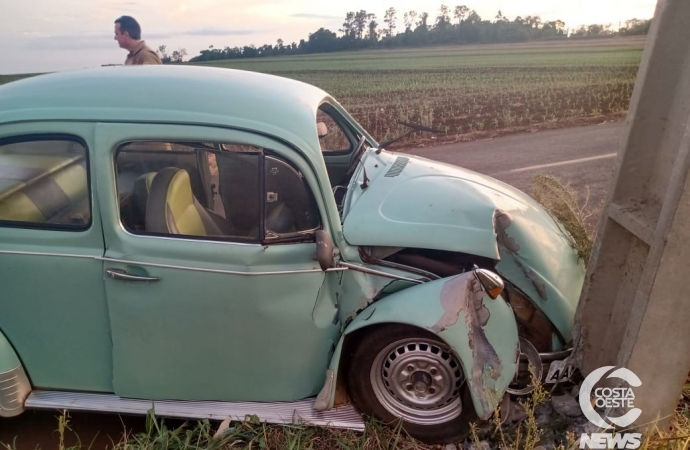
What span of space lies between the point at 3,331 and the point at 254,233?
1.52 metres

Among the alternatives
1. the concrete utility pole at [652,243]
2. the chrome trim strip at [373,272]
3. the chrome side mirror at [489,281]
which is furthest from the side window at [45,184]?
the concrete utility pole at [652,243]

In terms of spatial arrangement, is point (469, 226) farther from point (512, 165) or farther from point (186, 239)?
point (512, 165)

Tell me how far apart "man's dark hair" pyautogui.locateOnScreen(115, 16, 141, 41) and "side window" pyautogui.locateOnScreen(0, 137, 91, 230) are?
348 cm

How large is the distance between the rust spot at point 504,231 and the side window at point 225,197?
1124 mm

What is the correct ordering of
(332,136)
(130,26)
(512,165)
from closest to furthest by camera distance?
(332,136) → (130,26) → (512,165)

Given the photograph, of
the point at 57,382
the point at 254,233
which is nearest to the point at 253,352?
the point at 254,233

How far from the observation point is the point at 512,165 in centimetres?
862

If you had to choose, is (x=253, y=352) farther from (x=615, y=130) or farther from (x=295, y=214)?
(x=615, y=130)

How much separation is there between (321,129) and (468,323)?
1.47m

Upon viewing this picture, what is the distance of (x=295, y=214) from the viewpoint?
3004 millimetres

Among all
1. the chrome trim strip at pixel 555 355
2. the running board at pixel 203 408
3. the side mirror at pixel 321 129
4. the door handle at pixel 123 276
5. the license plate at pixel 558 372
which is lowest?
the running board at pixel 203 408

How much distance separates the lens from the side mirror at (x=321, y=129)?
331 centimetres

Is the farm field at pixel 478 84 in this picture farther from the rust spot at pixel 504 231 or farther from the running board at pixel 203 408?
the running board at pixel 203 408

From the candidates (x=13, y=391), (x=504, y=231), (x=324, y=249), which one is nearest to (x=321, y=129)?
(x=324, y=249)
